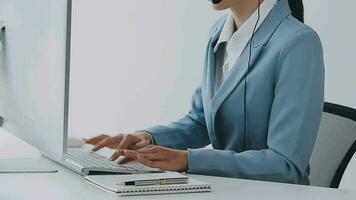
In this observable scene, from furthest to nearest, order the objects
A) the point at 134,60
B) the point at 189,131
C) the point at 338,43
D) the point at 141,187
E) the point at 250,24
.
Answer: the point at 134,60 < the point at 338,43 < the point at 189,131 < the point at 250,24 < the point at 141,187

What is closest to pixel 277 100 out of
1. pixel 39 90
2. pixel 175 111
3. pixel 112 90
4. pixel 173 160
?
pixel 173 160

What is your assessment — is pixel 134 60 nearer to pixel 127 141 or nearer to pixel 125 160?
pixel 127 141

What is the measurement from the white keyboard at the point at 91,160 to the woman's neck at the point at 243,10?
0.56 m

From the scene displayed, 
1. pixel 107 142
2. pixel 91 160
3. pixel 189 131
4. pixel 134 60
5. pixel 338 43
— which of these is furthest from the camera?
pixel 134 60

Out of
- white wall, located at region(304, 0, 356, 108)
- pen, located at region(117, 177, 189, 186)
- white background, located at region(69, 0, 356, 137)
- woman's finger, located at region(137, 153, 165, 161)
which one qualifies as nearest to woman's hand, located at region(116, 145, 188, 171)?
woman's finger, located at region(137, 153, 165, 161)

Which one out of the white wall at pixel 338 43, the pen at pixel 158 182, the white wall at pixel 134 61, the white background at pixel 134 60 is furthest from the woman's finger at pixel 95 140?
the white wall at pixel 134 61

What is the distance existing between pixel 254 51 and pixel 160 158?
426 mm

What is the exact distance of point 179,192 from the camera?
1.28m

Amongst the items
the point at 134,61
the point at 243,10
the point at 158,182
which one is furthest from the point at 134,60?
the point at 158,182

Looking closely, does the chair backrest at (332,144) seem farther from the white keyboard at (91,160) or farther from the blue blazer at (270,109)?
the white keyboard at (91,160)

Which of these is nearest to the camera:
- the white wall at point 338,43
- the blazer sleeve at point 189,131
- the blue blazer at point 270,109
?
the blue blazer at point 270,109

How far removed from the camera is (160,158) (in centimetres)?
143

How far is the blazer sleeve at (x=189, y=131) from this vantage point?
1.85m

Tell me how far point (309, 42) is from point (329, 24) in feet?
3.56
